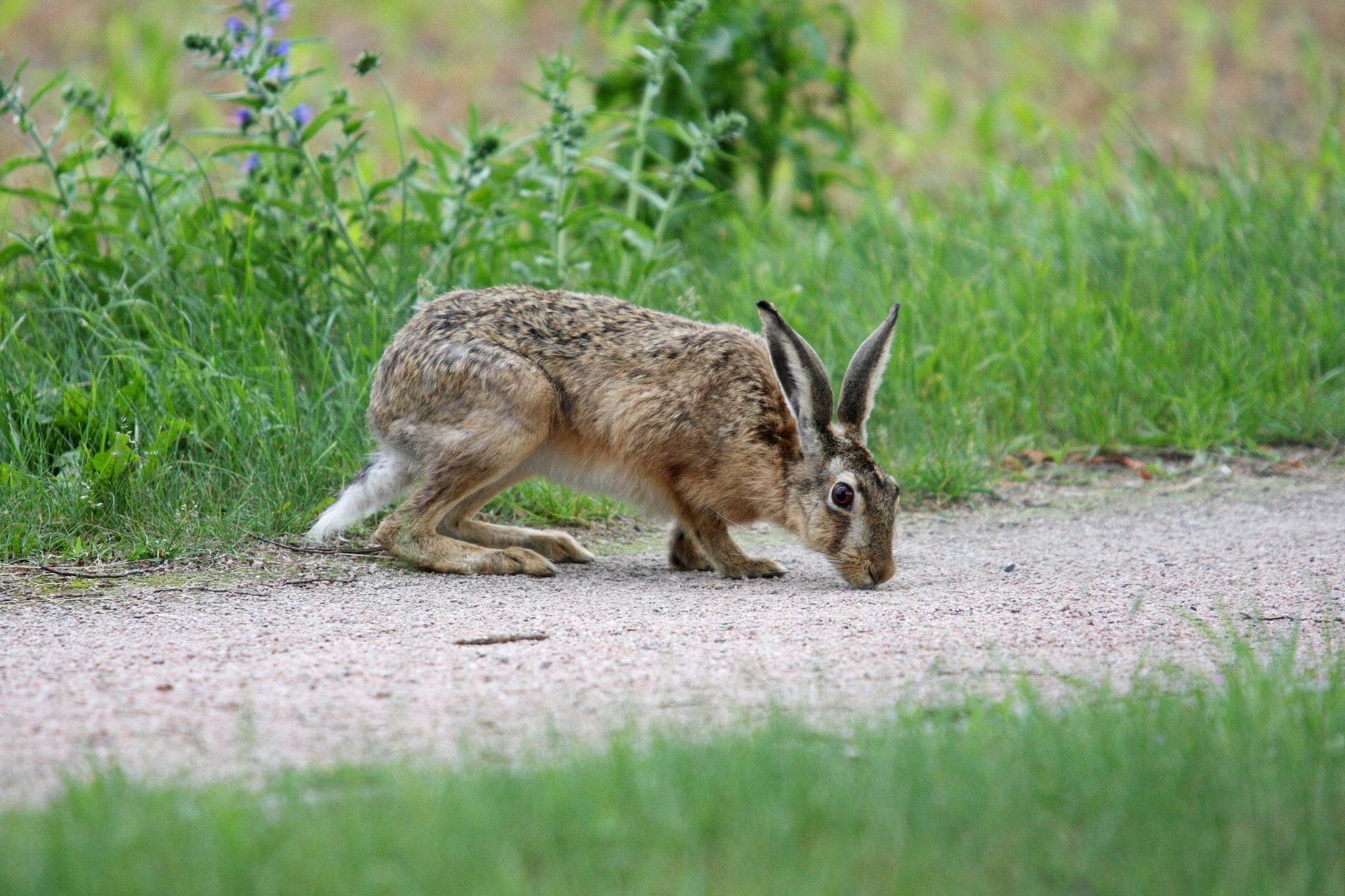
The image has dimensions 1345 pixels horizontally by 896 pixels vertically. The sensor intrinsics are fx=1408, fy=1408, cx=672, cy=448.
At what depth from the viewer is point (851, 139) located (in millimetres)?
9008

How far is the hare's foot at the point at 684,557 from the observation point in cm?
567

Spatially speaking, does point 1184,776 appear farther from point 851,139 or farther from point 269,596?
point 851,139

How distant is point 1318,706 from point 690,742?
A: 1377 mm

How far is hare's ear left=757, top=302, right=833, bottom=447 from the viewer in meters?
5.11

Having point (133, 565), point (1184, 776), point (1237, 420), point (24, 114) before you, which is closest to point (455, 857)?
point (1184, 776)

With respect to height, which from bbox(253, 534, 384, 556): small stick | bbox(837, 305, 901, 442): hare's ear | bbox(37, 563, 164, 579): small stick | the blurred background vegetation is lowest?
bbox(37, 563, 164, 579): small stick

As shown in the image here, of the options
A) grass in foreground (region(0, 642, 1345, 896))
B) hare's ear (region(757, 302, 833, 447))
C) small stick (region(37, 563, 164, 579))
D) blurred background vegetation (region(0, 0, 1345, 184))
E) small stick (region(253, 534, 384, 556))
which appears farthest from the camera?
blurred background vegetation (region(0, 0, 1345, 184))

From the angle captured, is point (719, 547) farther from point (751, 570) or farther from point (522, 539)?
point (522, 539)

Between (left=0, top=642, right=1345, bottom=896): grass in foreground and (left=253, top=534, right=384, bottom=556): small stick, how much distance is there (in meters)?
2.81

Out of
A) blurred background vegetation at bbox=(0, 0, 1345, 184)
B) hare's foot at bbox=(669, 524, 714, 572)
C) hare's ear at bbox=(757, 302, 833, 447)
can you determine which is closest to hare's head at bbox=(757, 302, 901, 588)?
hare's ear at bbox=(757, 302, 833, 447)

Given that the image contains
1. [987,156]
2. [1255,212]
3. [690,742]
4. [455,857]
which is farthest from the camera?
[987,156]

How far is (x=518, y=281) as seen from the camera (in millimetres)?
6879

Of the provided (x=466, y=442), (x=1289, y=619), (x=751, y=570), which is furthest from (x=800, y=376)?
(x=1289, y=619)

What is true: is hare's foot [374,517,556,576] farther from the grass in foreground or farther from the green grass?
the grass in foreground
